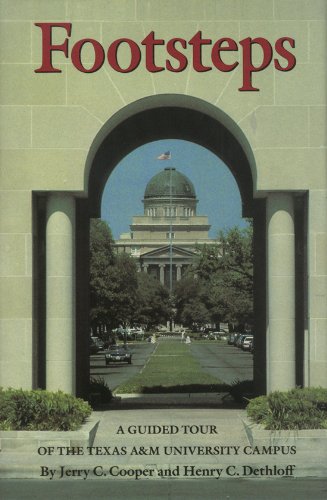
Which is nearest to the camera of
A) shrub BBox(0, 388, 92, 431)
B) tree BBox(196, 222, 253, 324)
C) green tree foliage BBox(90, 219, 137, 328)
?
shrub BBox(0, 388, 92, 431)

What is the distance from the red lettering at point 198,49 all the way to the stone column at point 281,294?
3378 millimetres

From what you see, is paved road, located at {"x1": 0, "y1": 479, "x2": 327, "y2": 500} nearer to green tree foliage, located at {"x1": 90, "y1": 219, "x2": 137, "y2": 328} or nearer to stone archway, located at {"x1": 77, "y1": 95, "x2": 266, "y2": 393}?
stone archway, located at {"x1": 77, "y1": 95, "x2": 266, "y2": 393}

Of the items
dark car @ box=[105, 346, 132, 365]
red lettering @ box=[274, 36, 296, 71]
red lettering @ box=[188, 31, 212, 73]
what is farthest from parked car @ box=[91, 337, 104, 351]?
red lettering @ box=[274, 36, 296, 71]

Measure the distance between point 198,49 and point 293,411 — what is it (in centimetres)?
861

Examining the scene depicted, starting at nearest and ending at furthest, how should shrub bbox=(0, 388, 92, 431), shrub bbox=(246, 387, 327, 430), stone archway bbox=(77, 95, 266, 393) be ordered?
shrub bbox=(246, 387, 327, 430)
shrub bbox=(0, 388, 92, 431)
stone archway bbox=(77, 95, 266, 393)

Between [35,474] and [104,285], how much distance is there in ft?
167

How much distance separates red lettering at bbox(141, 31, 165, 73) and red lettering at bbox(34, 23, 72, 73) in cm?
178

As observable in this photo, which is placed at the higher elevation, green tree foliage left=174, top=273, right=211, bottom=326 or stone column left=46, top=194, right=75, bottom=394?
stone column left=46, top=194, right=75, bottom=394

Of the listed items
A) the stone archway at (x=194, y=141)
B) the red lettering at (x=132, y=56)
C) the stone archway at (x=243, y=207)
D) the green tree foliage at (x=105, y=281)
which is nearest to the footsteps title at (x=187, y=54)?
the red lettering at (x=132, y=56)

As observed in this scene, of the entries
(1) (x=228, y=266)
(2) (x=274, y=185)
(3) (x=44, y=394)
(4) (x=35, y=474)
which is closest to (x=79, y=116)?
(2) (x=274, y=185)

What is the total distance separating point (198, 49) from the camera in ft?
74.1

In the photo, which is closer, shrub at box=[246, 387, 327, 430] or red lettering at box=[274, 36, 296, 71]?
shrub at box=[246, 387, 327, 430]

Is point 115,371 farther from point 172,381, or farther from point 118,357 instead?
point 172,381

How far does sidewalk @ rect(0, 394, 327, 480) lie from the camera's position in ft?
56.9
